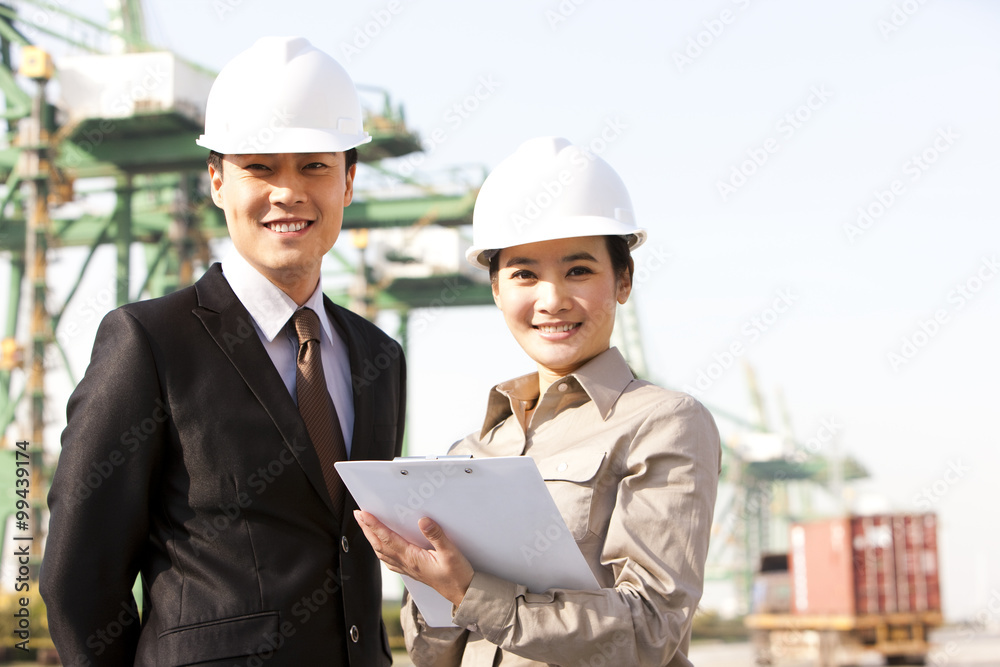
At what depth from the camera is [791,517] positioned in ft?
240

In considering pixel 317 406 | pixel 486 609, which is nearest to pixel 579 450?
pixel 486 609

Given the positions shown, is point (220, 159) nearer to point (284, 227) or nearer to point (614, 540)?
point (284, 227)

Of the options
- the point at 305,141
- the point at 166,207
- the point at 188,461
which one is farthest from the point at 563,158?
the point at 166,207

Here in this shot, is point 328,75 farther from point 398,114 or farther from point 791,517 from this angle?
point 791,517

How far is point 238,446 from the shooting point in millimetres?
2508

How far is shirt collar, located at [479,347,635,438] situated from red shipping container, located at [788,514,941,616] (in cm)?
1452

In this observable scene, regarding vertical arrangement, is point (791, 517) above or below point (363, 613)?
below

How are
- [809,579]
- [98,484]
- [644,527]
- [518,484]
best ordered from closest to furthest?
[518,484] → [644,527] → [98,484] → [809,579]

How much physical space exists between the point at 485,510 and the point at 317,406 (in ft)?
2.66

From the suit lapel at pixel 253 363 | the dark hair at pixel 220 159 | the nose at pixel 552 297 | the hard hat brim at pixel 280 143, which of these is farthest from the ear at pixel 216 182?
the nose at pixel 552 297

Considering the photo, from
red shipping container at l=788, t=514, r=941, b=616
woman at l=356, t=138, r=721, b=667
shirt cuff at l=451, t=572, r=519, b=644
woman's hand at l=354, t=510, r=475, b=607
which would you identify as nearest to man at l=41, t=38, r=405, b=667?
woman at l=356, t=138, r=721, b=667

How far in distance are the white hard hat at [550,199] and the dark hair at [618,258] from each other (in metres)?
0.03

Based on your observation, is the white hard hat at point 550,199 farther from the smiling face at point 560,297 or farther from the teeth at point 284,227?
the teeth at point 284,227

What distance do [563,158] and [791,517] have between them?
75.2m
